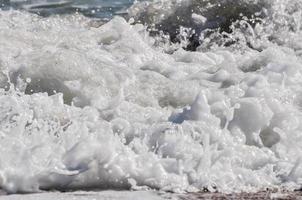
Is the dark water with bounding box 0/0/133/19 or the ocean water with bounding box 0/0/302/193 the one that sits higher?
the ocean water with bounding box 0/0/302/193

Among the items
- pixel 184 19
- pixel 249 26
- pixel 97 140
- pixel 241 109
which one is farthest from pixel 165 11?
pixel 97 140

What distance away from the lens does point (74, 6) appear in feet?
30.3

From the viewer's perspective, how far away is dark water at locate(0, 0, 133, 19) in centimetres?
895

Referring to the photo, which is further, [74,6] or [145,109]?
[74,6]

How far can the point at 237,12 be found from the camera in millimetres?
8039

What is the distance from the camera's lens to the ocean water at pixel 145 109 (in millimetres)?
3973

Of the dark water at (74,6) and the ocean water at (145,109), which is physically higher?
the ocean water at (145,109)

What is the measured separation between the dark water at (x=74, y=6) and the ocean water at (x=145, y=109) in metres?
1.42

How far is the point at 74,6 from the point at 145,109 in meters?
4.53

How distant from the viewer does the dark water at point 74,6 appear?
8.95 m

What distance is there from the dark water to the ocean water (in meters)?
1.42

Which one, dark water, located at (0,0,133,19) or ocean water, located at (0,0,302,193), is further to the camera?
dark water, located at (0,0,133,19)

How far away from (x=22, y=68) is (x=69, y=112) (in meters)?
0.90

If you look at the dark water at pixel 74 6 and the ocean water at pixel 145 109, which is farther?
the dark water at pixel 74 6
